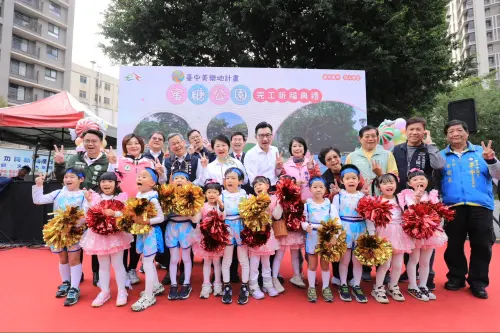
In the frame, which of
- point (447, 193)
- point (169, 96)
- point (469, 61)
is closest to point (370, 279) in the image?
point (447, 193)

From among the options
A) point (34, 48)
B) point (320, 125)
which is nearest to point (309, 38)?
point (320, 125)

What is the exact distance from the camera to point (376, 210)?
2.91 metres

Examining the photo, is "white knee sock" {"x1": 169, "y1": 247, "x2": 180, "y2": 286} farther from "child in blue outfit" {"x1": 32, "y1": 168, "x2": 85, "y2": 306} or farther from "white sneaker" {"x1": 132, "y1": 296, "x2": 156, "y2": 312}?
"child in blue outfit" {"x1": 32, "y1": 168, "x2": 85, "y2": 306}

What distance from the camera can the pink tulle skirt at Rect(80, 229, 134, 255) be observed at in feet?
9.52

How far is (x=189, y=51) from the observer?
871cm

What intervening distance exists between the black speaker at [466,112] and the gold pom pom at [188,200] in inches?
174

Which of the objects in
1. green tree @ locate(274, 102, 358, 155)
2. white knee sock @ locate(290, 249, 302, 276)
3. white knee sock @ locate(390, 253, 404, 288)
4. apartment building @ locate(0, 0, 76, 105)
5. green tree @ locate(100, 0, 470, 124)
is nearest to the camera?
white knee sock @ locate(390, 253, 404, 288)

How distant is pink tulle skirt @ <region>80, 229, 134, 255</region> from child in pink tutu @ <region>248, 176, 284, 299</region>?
50.1 inches

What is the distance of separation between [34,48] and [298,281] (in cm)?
2965

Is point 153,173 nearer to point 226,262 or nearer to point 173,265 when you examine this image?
point 173,265

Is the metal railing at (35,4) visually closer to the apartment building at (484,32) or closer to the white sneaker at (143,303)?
the white sneaker at (143,303)

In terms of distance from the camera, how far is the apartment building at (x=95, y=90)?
106 ft

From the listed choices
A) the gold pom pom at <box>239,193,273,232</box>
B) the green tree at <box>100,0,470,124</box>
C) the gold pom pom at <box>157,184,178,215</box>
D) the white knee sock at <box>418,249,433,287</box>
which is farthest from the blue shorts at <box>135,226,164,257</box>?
the green tree at <box>100,0,470,124</box>

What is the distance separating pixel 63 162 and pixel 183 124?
2465 mm
